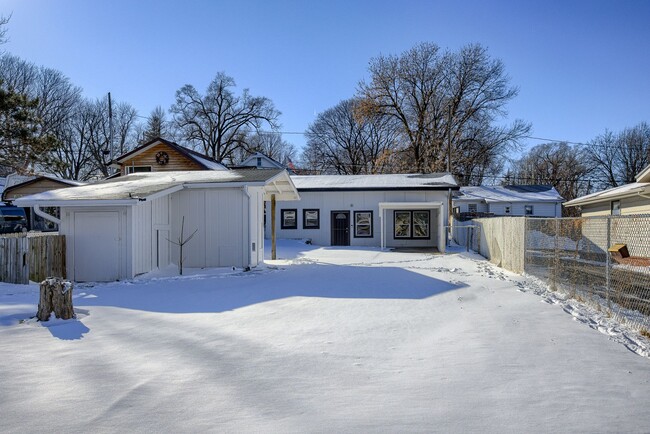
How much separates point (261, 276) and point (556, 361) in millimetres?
7834

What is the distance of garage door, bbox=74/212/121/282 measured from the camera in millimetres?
10539

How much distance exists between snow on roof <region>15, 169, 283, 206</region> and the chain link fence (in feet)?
24.2

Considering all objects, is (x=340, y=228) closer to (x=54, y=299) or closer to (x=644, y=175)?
(x=644, y=175)

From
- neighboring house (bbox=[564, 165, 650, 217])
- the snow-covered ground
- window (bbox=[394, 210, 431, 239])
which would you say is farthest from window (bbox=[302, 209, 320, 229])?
the snow-covered ground

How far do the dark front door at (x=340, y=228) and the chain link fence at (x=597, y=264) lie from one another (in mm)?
12627

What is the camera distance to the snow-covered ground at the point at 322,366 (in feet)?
10.2

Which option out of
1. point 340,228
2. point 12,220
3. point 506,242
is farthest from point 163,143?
point 506,242

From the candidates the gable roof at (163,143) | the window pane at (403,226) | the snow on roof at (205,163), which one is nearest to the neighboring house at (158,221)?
the window pane at (403,226)

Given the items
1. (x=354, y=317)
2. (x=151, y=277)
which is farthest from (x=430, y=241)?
(x=354, y=317)

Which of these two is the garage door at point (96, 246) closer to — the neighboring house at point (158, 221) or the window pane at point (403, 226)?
the neighboring house at point (158, 221)

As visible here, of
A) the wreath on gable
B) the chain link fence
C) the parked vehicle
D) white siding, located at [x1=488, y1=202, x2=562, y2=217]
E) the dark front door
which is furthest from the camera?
white siding, located at [x1=488, y1=202, x2=562, y2=217]

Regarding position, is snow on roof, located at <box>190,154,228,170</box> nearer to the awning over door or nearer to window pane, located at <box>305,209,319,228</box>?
window pane, located at <box>305,209,319,228</box>

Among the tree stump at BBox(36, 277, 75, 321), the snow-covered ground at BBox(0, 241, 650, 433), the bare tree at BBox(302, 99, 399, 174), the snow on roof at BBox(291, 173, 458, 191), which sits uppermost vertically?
the bare tree at BBox(302, 99, 399, 174)

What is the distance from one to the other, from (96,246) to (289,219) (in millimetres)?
13308
